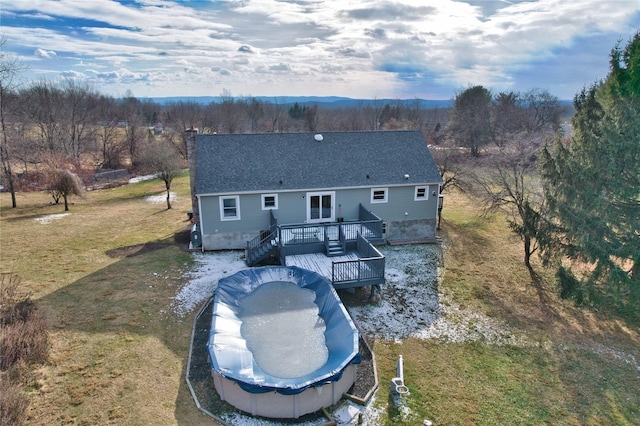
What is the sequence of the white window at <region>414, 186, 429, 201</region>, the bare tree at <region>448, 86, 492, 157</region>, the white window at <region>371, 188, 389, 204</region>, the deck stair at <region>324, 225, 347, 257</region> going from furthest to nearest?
1. the bare tree at <region>448, 86, 492, 157</region>
2. the white window at <region>414, 186, 429, 201</region>
3. the white window at <region>371, 188, 389, 204</region>
4. the deck stair at <region>324, 225, 347, 257</region>

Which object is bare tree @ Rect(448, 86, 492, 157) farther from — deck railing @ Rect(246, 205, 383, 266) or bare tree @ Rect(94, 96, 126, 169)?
bare tree @ Rect(94, 96, 126, 169)

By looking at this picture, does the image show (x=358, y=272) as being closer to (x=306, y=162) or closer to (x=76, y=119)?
(x=306, y=162)

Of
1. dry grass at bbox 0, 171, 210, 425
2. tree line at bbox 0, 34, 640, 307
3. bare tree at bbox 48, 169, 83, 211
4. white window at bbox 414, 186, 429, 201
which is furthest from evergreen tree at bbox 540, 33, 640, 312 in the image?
bare tree at bbox 48, 169, 83, 211

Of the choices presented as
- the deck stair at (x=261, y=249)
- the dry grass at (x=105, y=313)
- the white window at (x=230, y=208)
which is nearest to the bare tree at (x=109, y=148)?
the dry grass at (x=105, y=313)

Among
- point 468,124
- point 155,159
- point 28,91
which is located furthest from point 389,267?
point 28,91

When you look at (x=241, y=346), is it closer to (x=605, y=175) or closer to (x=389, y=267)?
(x=389, y=267)

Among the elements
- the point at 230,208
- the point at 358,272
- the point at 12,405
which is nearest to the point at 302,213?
the point at 230,208
